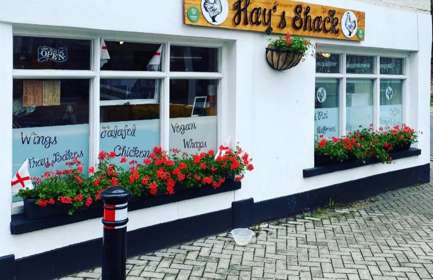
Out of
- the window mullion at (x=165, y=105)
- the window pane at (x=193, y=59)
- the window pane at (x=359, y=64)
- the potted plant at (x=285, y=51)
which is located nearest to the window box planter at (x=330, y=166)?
the window pane at (x=359, y=64)

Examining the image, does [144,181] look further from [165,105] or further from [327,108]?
[327,108]

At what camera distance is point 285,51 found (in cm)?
713

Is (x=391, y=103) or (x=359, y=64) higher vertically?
(x=359, y=64)

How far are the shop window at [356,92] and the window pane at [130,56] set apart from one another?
3.10 metres

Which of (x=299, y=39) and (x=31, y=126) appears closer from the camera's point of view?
(x=31, y=126)

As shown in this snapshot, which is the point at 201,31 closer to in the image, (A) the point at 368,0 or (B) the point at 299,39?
(B) the point at 299,39

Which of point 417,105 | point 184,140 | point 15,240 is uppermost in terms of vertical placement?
point 417,105

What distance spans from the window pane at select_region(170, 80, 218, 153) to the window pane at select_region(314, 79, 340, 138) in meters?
2.25

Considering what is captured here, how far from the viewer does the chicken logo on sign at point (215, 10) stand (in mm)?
6453

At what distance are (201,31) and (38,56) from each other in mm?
2001

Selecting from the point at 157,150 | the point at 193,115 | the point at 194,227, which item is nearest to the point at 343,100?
the point at 193,115

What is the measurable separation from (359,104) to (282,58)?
9.81 feet

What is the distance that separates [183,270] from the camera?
551 centimetres

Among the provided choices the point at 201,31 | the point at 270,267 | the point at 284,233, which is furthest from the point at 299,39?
the point at 270,267
